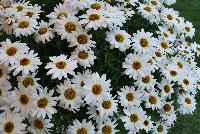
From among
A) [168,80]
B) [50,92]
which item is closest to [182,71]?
[168,80]

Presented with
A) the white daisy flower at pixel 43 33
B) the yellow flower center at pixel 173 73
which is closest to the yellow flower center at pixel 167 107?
the yellow flower center at pixel 173 73

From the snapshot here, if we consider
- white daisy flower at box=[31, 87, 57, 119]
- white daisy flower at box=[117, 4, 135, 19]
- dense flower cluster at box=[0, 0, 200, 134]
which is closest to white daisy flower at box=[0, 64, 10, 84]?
dense flower cluster at box=[0, 0, 200, 134]

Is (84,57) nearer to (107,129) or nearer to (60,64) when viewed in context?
(60,64)

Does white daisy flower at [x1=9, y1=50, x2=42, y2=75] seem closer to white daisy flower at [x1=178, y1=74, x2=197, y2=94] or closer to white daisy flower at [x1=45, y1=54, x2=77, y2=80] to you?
white daisy flower at [x1=45, y1=54, x2=77, y2=80]

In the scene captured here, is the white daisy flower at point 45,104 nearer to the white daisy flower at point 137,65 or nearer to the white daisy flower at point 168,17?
the white daisy flower at point 137,65

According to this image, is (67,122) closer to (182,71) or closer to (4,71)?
(4,71)
